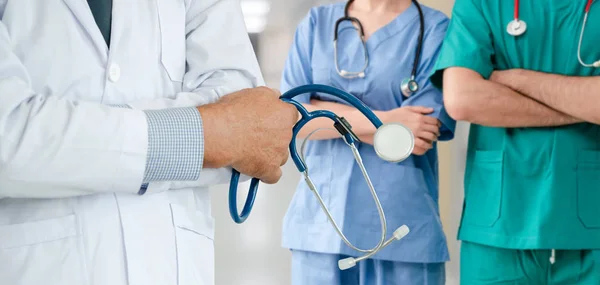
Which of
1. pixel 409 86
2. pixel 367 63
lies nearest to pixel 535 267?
pixel 409 86

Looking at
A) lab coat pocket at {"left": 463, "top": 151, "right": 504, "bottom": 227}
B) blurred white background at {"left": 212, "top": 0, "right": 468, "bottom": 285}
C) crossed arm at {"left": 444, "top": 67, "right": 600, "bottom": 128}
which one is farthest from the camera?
blurred white background at {"left": 212, "top": 0, "right": 468, "bottom": 285}

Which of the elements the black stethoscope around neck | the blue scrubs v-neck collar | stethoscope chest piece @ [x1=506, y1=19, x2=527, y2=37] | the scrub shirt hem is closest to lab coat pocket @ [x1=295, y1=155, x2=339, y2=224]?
the black stethoscope around neck

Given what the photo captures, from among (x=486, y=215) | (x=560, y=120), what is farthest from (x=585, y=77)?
(x=486, y=215)

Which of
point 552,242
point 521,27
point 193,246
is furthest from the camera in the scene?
point 521,27

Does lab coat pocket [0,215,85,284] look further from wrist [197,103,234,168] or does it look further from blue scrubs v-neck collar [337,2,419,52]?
blue scrubs v-neck collar [337,2,419,52]

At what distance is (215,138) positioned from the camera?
86cm

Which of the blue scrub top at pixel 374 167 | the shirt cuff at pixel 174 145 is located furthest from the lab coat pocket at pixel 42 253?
the blue scrub top at pixel 374 167

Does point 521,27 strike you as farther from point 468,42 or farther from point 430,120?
point 430,120

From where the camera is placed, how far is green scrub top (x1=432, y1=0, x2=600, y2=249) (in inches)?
63.1

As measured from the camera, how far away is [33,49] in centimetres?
87

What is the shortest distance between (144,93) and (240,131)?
165mm

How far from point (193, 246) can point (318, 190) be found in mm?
936

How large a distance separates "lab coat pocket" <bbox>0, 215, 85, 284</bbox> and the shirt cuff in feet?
0.38

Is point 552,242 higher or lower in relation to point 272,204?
higher
